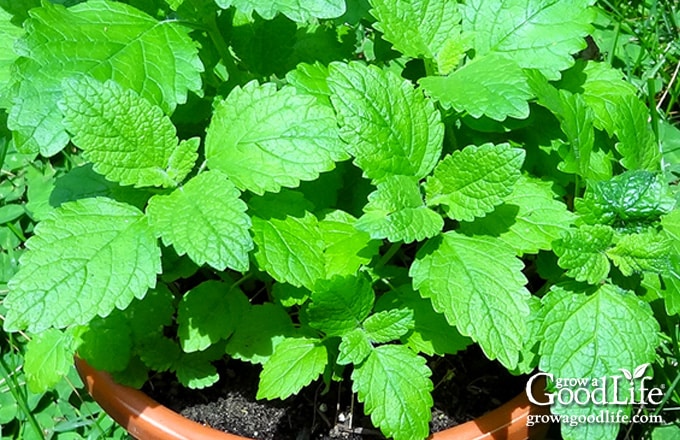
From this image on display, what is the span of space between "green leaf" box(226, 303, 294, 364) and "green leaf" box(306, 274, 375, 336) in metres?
0.11

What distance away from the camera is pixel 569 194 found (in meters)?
1.43

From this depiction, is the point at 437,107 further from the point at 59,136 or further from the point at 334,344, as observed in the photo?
the point at 59,136

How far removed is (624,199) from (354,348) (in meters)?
0.41

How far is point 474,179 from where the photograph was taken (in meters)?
1.16

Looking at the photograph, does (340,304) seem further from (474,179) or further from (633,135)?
(633,135)

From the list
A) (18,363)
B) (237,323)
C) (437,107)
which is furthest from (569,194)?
(18,363)

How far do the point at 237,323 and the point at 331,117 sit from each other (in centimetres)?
36

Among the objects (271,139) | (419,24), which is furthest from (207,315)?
(419,24)

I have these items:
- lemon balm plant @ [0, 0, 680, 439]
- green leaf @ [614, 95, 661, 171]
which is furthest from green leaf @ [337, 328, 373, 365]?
green leaf @ [614, 95, 661, 171]

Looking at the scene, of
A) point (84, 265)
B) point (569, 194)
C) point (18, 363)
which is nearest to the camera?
point (84, 265)

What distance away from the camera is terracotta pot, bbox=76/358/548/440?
4.23 ft

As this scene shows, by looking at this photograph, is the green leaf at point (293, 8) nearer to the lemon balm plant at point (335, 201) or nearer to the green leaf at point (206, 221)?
the lemon balm plant at point (335, 201)

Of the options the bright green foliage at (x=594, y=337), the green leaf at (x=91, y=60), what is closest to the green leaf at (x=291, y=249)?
the green leaf at (x=91, y=60)

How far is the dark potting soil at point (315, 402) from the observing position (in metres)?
1.40
